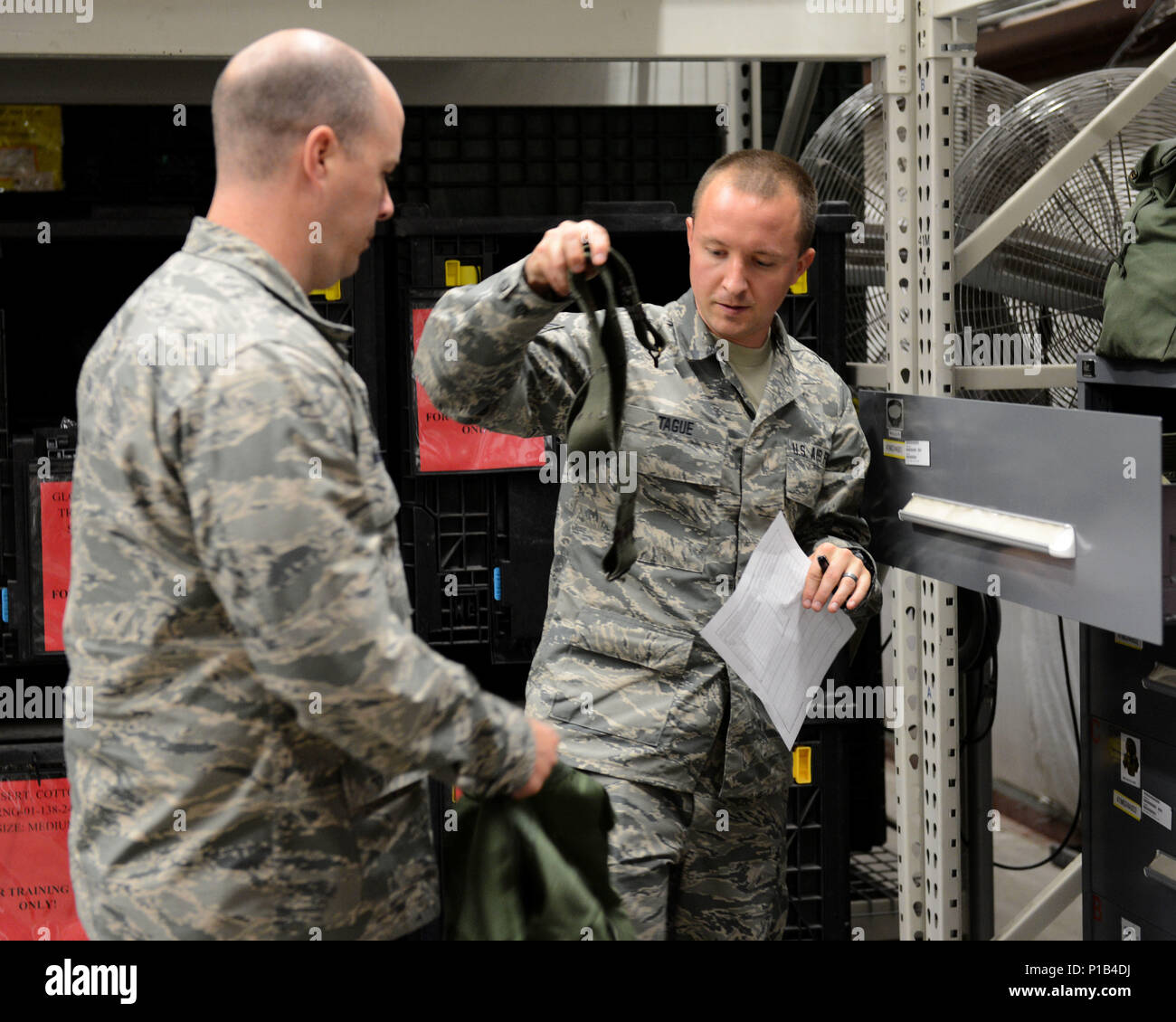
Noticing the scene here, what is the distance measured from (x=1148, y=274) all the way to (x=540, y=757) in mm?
1165

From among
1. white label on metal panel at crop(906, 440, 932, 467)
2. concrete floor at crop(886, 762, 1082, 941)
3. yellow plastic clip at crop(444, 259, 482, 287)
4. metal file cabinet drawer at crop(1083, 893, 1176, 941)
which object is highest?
Result: yellow plastic clip at crop(444, 259, 482, 287)

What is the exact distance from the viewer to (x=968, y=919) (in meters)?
2.45

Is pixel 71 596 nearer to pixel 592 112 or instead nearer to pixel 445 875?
pixel 445 875

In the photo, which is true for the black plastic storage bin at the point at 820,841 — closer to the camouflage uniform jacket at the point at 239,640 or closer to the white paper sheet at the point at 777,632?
the white paper sheet at the point at 777,632

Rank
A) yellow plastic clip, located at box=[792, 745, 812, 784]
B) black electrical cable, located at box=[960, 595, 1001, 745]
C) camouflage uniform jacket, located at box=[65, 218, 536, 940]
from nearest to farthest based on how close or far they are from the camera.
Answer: camouflage uniform jacket, located at box=[65, 218, 536, 940], yellow plastic clip, located at box=[792, 745, 812, 784], black electrical cable, located at box=[960, 595, 1001, 745]

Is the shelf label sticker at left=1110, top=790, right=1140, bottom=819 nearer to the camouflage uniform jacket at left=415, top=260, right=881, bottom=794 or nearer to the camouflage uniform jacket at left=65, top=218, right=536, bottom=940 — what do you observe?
the camouflage uniform jacket at left=415, top=260, right=881, bottom=794

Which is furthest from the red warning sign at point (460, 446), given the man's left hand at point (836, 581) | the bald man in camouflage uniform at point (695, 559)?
the man's left hand at point (836, 581)

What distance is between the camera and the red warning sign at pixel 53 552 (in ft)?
7.68

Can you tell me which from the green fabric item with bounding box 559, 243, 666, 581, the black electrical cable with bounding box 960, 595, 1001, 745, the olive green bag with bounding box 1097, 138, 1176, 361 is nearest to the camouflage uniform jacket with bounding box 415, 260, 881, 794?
the green fabric item with bounding box 559, 243, 666, 581

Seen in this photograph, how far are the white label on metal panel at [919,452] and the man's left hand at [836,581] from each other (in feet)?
0.61

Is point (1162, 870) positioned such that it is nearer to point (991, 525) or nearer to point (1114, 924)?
point (1114, 924)

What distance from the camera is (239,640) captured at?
3.75 feet

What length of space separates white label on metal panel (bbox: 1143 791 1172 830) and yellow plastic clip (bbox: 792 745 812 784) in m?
0.69

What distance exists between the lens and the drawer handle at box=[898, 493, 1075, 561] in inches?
59.8
